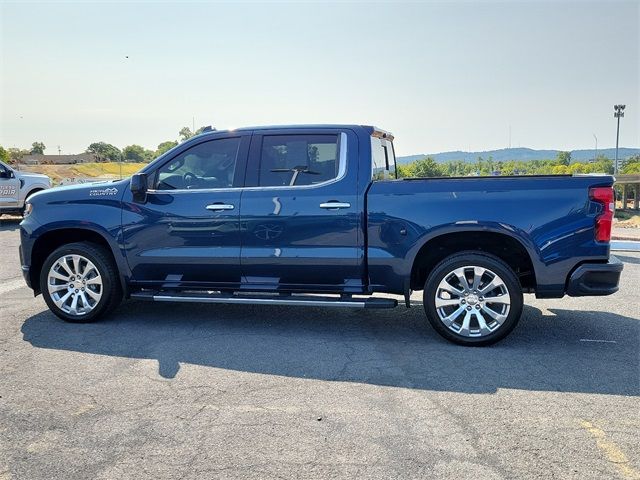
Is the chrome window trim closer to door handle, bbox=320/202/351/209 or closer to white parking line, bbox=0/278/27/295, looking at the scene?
door handle, bbox=320/202/351/209

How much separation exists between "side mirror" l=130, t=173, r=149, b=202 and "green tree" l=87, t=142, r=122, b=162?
140209 millimetres

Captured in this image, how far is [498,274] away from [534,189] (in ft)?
2.57

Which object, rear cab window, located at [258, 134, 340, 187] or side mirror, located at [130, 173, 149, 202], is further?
side mirror, located at [130, 173, 149, 202]

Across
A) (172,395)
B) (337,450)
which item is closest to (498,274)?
(337,450)

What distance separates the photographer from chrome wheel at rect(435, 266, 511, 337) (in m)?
4.63

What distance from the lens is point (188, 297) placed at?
5203mm

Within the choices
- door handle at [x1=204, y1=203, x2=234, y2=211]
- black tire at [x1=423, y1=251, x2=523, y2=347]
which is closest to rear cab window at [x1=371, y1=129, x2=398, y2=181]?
black tire at [x1=423, y1=251, x2=523, y2=347]

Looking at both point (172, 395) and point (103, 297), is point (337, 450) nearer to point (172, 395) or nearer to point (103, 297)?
point (172, 395)

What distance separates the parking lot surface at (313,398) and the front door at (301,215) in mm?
584

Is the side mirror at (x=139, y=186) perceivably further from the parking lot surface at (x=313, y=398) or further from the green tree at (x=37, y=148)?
the green tree at (x=37, y=148)

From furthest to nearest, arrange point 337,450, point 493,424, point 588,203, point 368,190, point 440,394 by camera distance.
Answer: point 368,190 → point 588,203 → point 440,394 → point 493,424 → point 337,450

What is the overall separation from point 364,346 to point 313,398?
3.92ft

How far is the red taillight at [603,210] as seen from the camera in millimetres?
4375

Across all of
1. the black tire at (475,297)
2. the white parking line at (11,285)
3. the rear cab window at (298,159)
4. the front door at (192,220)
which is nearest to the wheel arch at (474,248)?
the black tire at (475,297)
